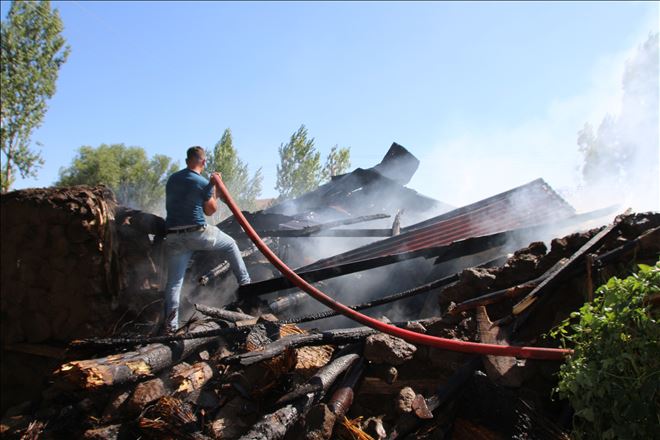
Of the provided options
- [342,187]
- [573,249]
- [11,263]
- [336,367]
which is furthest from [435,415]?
[342,187]

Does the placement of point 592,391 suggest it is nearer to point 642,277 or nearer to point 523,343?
point 642,277

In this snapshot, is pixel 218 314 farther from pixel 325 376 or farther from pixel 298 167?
pixel 298 167

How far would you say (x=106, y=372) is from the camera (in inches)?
123

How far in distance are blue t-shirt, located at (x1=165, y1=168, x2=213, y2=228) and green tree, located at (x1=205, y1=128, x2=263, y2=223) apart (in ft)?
96.5

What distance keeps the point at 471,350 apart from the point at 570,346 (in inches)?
31.0

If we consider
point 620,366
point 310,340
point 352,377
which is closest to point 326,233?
point 310,340

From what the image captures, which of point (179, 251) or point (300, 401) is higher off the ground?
point (179, 251)

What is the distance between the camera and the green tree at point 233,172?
1387 inches

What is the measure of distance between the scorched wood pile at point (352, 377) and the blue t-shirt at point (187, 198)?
1.30 meters

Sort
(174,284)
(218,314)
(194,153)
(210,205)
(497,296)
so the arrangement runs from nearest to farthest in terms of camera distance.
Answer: (497,296)
(218,314)
(174,284)
(210,205)
(194,153)

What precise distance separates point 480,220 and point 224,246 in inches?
179

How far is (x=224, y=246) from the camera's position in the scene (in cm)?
525

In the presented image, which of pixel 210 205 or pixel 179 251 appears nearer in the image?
pixel 179 251

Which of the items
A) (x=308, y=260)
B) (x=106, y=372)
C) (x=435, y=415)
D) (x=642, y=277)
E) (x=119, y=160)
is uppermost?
(x=119, y=160)
